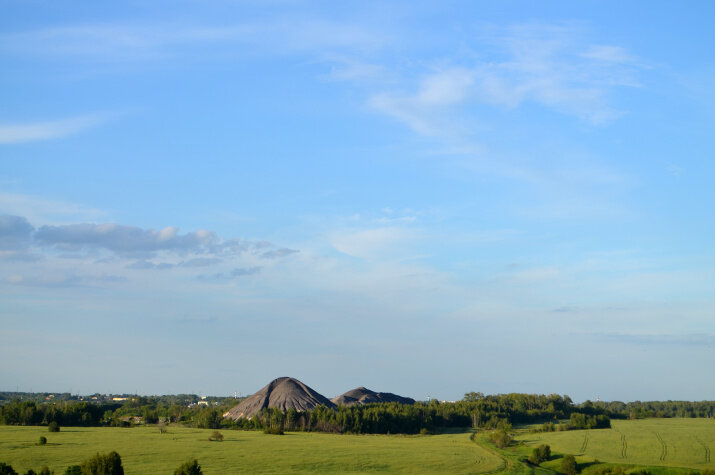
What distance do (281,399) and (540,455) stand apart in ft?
253

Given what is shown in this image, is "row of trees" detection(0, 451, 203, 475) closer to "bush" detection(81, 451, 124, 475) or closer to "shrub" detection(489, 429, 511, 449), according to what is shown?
"bush" detection(81, 451, 124, 475)

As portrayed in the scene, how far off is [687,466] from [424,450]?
34.6 meters

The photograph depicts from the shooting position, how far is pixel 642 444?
99.8 metres

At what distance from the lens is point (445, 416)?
5886 inches

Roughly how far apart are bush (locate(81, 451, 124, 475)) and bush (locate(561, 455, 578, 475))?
58497 mm

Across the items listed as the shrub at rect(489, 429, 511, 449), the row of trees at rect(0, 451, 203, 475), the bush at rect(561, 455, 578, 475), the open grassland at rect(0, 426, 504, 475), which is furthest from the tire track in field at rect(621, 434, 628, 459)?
the row of trees at rect(0, 451, 203, 475)

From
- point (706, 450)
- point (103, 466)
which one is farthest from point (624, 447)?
point (103, 466)

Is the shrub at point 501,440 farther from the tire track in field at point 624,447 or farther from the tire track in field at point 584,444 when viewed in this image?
the tire track in field at point 624,447

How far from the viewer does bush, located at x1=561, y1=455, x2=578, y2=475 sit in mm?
83750

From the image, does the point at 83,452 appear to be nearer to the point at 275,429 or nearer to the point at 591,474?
the point at 275,429

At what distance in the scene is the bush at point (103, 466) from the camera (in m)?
51.4

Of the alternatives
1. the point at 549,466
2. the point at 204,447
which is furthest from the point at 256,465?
the point at 549,466

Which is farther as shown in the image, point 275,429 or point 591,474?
point 275,429

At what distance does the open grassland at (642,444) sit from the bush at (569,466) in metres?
3.43
